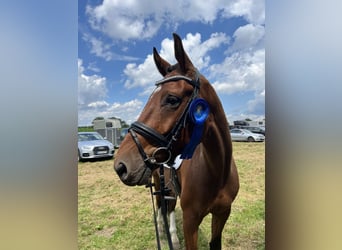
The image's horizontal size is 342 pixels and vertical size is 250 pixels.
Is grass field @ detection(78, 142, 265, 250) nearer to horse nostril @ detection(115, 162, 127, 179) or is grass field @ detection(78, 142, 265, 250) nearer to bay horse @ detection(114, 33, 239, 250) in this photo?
bay horse @ detection(114, 33, 239, 250)

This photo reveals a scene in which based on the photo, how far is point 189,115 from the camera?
840mm

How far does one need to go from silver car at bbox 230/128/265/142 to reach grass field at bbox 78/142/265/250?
34 millimetres

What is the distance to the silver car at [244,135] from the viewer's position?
98 centimetres

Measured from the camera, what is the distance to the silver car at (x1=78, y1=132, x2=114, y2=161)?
1.45 m

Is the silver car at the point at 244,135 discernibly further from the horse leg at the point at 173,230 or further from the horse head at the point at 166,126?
the horse leg at the point at 173,230

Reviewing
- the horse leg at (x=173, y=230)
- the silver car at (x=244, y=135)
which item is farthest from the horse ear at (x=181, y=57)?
the horse leg at (x=173, y=230)

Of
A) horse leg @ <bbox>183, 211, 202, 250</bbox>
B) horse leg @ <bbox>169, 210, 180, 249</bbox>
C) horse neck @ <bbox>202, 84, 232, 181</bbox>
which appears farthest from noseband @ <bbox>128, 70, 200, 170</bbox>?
horse leg @ <bbox>169, 210, 180, 249</bbox>

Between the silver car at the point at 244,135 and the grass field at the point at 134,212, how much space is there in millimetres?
34
